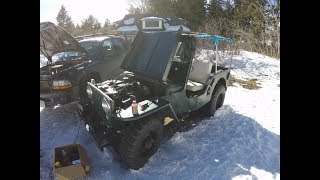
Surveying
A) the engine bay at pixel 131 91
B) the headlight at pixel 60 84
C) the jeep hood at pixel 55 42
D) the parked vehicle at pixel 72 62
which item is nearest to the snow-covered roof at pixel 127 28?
the parked vehicle at pixel 72 62

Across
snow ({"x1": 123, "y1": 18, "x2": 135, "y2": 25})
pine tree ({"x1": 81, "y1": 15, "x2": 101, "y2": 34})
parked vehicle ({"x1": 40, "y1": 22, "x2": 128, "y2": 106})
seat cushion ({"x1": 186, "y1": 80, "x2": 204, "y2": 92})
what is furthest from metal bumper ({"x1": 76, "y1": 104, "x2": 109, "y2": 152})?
snow ({"x1": 123, "y1": 18, "x2": 135, "y2": 25})

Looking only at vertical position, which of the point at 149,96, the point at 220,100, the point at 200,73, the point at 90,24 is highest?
the point at 90,24

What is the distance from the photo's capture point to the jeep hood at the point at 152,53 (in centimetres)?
461

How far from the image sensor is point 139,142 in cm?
376

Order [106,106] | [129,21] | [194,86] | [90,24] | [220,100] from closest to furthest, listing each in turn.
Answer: [106,106], [194,86], [220,100], [90,24], [129,21]

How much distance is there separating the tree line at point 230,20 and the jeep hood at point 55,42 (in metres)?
6.70

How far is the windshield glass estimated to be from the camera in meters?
6.69

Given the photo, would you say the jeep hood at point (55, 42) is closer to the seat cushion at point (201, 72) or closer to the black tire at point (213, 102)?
the seat cushion at point (201, 72)

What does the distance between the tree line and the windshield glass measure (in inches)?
253

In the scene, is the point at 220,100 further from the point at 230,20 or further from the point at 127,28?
the point at 127,28

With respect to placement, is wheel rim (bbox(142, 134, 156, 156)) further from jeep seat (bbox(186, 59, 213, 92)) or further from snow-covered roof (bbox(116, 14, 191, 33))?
snow-covered roof (bbox(116, 14, 191, 33))

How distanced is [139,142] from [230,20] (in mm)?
14493

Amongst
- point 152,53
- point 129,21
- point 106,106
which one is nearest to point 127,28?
point 129,21
